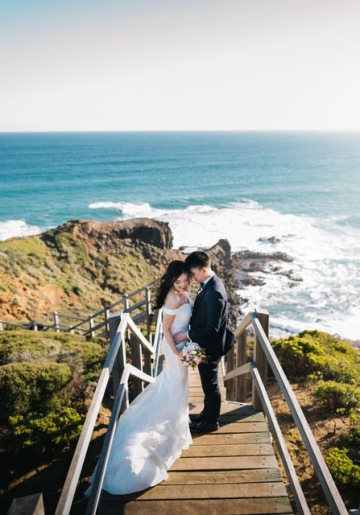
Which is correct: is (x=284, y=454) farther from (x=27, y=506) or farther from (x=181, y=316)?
(x=27, y=506)

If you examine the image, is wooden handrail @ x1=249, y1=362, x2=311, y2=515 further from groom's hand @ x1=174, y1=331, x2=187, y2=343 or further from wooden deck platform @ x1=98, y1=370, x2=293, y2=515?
groom's hand @ x1=174, y1=331, x2=187, y2=343

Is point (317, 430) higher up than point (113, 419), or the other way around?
point (113, 419)

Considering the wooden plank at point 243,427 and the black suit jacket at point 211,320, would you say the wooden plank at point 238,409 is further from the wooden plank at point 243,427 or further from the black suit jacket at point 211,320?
the black suit jacket at point 211,320

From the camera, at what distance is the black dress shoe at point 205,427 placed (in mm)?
4754

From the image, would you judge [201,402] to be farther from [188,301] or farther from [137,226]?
[137,226]

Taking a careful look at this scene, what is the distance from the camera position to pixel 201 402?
255 inches

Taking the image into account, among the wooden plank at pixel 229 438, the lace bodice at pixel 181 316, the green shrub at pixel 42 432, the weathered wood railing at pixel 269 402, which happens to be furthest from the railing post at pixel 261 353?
the green shrub at pixel 42 432

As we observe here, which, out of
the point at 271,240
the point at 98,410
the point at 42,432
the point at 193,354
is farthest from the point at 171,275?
the point at 271,240

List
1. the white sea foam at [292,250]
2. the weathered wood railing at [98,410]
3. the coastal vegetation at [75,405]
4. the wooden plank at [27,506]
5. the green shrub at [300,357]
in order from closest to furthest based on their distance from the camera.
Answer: the wooden plank at [27,506], the weathered wood railing at [98,410], the coastal vegetation at [75,405], the green shrub at [300,357], the white sea foam at [292,250]

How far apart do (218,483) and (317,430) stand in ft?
11.2

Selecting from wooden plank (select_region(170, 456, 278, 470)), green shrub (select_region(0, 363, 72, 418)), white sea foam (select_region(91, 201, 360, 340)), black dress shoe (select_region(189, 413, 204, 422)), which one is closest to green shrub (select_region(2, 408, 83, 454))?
green shrub (select_region(0, 363, 72, 418))

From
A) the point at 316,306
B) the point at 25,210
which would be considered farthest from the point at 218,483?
the point at 25,210

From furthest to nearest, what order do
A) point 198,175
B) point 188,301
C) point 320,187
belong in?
point 198,175 < point 320,187 < point 188,301

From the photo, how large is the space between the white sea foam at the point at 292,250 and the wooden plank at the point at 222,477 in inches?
763
